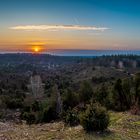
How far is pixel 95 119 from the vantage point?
12344mm

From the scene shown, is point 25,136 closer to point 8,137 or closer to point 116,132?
point 8,137

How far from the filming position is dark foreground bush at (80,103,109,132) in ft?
40.4

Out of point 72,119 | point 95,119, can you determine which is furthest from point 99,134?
point 72,119

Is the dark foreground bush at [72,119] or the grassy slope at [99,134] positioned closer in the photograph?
the grassy slope at [99,134]

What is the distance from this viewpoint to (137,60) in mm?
177750

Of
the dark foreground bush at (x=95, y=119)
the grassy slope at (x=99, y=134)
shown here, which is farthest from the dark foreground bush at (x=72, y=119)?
the dark foreground bush at (x=95, y=119)

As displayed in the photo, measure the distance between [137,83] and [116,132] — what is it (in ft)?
33.9

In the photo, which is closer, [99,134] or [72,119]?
[99,134]

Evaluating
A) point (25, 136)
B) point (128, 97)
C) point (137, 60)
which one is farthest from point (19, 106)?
point (137, 60)

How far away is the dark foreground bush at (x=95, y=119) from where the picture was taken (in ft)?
40.4

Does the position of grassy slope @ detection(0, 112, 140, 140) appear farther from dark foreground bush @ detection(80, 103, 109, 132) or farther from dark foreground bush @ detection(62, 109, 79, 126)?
dark foreground bush @ detection(62, 109, 79, 126)

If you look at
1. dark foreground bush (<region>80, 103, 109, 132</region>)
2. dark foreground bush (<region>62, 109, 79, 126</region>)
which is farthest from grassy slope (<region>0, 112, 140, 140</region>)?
dark foreground bush (<region>62, 109, 79, 126</region>)

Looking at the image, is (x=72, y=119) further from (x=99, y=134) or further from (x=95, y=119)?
(x=99, y=134)

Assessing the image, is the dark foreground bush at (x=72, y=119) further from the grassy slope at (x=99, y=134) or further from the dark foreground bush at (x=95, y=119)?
the dark foreground bush at (x=95, y=119)
